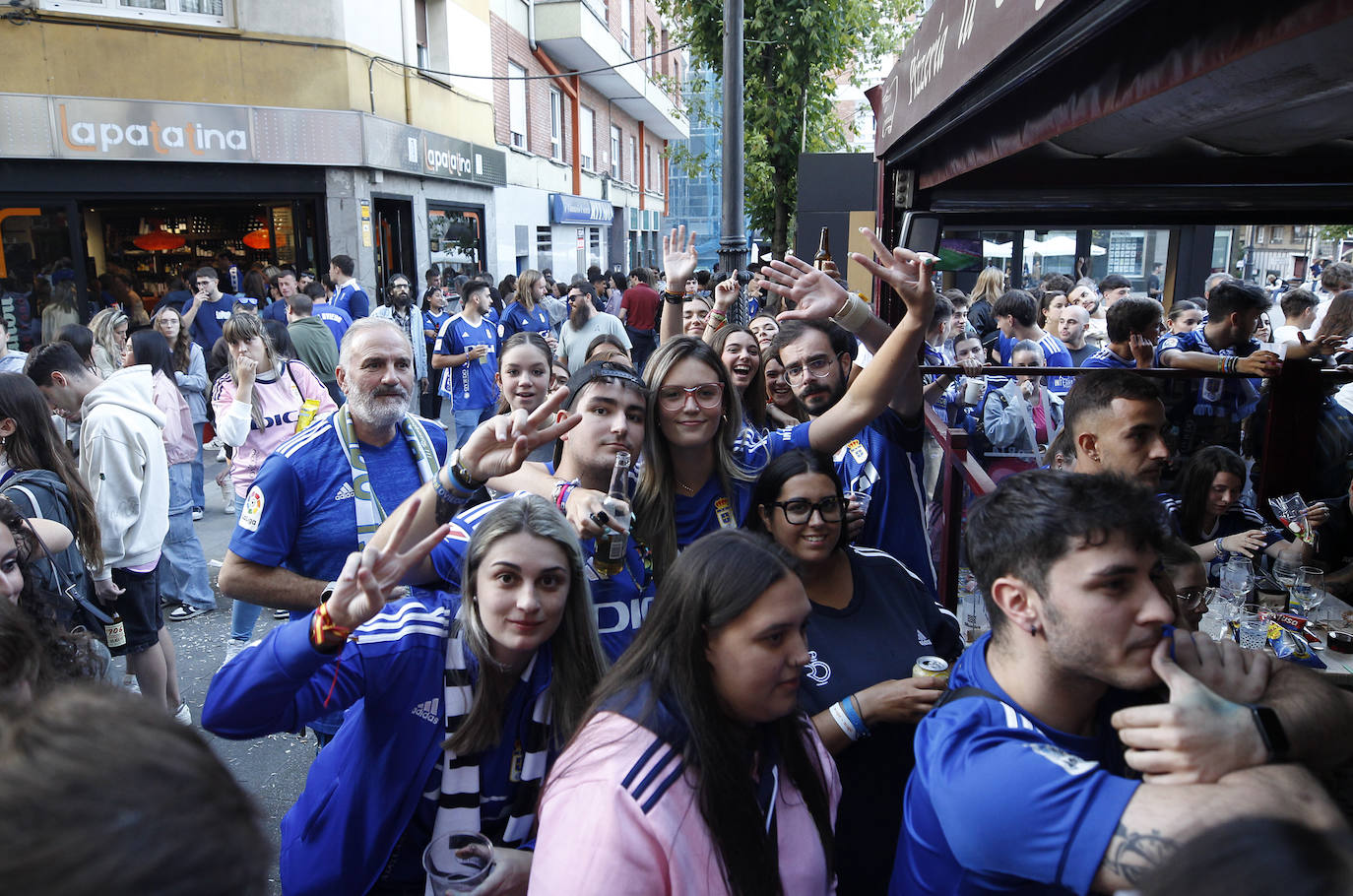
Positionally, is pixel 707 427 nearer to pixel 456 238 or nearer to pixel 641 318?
pixel 641 318

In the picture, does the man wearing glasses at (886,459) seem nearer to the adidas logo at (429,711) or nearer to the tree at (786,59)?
the adidas logo at (429,711)

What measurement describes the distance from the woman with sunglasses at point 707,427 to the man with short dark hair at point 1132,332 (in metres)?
2.97

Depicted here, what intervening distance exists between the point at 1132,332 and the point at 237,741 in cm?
540

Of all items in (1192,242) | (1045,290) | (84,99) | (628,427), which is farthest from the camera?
(1192,242)

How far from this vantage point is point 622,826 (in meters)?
1.47

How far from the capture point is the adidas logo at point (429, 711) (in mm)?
1980

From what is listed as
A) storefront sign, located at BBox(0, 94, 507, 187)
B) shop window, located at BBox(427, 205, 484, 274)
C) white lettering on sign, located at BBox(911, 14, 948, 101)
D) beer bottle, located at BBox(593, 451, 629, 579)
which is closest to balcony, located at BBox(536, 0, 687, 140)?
shop window, located at BBox(427, 205, 484, 274)

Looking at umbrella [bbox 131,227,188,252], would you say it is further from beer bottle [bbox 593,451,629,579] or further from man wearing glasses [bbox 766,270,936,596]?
beer bottle [bbox 593,451,629,579]

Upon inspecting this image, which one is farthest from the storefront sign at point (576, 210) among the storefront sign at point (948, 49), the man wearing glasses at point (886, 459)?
the man wearing glasses at point (886, 459)

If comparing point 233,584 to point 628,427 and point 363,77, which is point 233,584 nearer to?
point 628,427

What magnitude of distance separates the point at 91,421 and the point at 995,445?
464cm

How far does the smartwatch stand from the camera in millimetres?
1346

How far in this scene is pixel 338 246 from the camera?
44.1ft

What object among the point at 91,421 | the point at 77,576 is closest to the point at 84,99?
the point at 91,421
